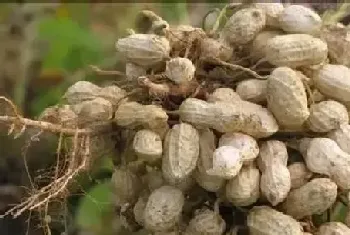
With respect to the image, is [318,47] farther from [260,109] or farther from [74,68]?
[74,68]

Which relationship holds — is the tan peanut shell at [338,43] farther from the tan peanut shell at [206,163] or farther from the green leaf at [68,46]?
the green leaf at [68,46]

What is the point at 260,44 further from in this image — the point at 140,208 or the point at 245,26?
the point at 140,208

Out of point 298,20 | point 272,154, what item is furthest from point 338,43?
point 272,154

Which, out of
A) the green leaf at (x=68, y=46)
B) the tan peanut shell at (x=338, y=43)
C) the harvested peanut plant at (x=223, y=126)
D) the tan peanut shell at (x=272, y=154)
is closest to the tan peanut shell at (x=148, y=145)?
the harvested peanut plant at (x=223, y=126)

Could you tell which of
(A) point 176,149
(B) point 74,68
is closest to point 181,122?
(A) point 176,149

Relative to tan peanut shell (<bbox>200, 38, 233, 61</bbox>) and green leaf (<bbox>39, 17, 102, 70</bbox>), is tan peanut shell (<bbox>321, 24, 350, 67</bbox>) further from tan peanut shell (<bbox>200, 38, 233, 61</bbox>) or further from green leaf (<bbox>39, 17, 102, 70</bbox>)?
green leaf (<bbox>39, 17, 102, 70</bbox>)
